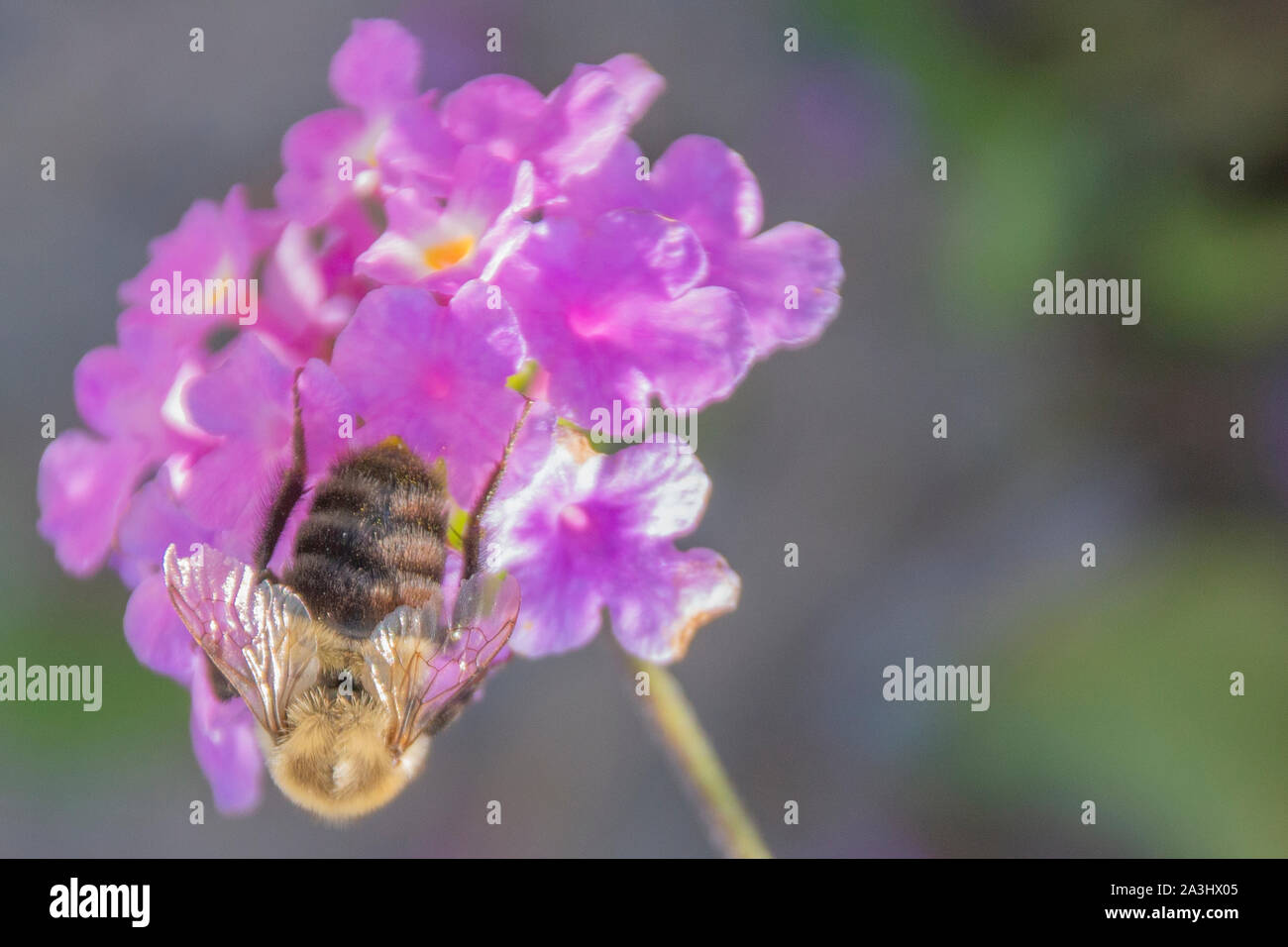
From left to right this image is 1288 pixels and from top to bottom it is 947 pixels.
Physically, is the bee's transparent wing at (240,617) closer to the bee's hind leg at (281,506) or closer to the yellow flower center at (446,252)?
the bee's hind leg at (281,506)

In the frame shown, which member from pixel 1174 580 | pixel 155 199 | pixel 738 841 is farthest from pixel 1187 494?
pixel 155 199

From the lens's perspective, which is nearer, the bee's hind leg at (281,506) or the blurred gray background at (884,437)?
the bee's hind leg at (281,506)

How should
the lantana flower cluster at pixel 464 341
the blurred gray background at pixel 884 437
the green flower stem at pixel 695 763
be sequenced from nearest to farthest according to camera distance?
the lantana flower cluster at pixel 464 341 → the green flower stem at pixel 695 763 → the blurred gray background at pixel 884 437

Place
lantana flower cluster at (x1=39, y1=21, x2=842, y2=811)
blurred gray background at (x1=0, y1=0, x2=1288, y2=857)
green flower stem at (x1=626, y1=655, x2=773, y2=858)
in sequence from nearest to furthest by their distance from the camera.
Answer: lantana flower cluster at (x1=39, y1=21, x2=842, y2=811) → green flower stem at (x1=626, y1=655, x2=773, y2=858) → blurred gray background at (x1=0, y1=0, x2=1288, y2=857)

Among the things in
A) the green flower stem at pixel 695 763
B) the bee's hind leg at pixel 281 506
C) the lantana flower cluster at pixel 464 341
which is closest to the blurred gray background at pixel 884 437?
the green flower stem at pixel 695 763

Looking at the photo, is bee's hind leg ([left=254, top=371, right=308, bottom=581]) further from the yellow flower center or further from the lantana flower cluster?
the yellow flower center

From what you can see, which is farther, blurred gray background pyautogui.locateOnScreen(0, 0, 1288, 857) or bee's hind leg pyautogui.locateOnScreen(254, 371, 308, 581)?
blurred gray background pyautogui.locateOnScreen(0, 0, 1288, 857)

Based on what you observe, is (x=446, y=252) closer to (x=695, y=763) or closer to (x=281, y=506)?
(x=281, y=506)

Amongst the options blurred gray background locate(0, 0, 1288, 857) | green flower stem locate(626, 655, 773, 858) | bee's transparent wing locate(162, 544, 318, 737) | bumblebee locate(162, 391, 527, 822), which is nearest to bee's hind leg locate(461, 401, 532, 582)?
bumblebee locate(162, 391, 527, 822)
